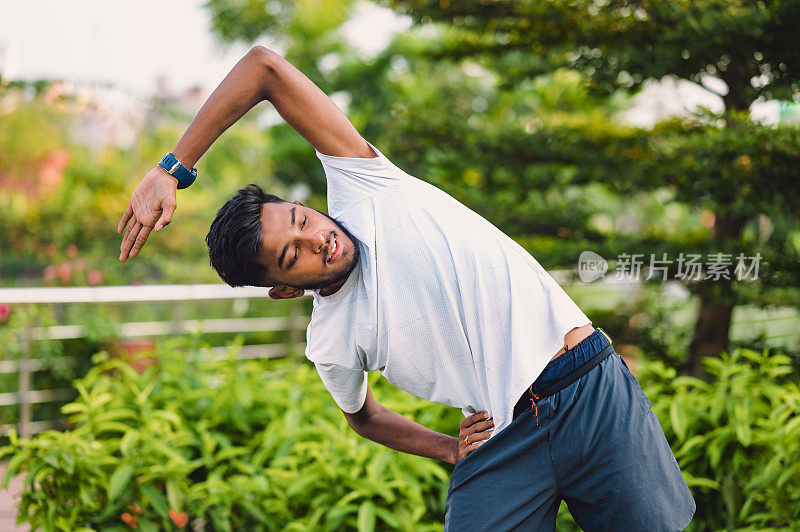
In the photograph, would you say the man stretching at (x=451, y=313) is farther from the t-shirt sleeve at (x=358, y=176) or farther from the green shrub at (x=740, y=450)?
the green shrub at (x=740, y=450)

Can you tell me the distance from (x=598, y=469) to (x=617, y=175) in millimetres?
2798

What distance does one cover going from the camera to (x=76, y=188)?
1318 centimetres

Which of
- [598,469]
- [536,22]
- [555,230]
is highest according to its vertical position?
[536,22]

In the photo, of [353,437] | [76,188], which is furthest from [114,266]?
[353,437]

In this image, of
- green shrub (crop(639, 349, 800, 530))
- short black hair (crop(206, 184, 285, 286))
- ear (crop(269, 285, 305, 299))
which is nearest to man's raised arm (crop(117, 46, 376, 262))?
short black hair (crop(206, 184, 285, 286))

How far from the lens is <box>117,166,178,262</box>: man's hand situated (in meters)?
1.48

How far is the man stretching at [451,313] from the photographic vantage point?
1.51 meters

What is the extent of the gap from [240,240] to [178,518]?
1.40m

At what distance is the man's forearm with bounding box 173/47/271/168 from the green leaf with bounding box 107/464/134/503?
51.7 inches

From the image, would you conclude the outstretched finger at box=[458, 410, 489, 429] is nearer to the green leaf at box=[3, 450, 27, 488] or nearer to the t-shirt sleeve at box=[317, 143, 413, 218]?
the t-shirt sleeve at box=[317, 143, 413, 218]

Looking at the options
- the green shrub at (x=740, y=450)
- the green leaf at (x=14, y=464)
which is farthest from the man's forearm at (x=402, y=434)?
the green leaf at (x=14, y=464)

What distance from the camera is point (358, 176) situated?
61.7 inches

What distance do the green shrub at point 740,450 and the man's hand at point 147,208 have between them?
198 cm

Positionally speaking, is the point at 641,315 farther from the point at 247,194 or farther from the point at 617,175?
the point at 247,194
